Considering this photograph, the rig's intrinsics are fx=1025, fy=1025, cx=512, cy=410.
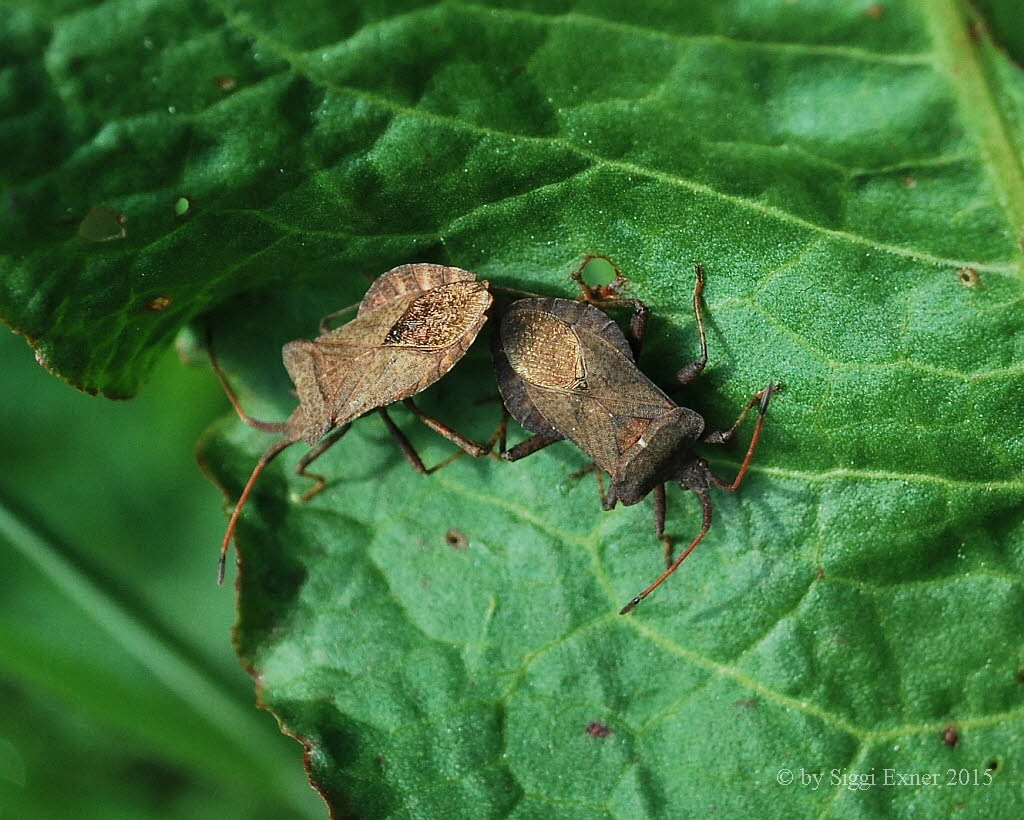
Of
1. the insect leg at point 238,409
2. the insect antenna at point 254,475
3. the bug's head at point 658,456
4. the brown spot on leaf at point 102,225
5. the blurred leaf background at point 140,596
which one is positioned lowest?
the blurred leaf background at point 140,596

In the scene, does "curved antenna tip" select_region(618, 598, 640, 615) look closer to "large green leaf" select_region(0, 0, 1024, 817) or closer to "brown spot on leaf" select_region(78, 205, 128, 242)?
"large green leaf" select_region(0, 0, 1024, 817)

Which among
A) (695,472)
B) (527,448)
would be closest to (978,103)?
(695,472)

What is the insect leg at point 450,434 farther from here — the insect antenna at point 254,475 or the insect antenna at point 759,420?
the insect antenna at point 759,420

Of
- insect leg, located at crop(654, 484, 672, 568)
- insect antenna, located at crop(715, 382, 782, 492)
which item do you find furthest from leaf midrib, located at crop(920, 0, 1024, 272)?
insect leg, located at crop(654, 484, 672, 568)

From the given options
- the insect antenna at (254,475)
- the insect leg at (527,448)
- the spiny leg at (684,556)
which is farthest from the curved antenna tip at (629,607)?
the insect antenna at (254,475)

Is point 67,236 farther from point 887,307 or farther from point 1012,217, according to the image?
point 1012,217

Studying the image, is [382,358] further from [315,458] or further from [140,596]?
[140,596]

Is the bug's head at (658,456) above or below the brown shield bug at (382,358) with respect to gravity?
below
